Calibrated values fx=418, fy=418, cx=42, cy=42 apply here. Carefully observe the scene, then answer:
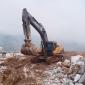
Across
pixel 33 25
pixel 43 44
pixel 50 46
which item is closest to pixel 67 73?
pixel 50 46

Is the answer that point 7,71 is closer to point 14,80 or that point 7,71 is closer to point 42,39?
point 14,80

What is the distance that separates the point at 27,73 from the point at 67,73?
3203mm

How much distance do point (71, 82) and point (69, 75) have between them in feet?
5.49

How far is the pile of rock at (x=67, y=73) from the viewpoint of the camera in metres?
31.2

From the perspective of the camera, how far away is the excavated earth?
31.8 m

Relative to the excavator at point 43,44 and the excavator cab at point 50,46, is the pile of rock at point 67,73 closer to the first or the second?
the excavator at point 43,44

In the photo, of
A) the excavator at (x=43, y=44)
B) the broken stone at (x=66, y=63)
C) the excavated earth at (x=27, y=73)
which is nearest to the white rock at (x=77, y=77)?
the excavated earth at (x=27, y=73)

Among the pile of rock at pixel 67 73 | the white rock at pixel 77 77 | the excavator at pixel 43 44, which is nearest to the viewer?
the white rock at pixel 77 77

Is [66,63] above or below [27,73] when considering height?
above

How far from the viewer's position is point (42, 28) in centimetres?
3900

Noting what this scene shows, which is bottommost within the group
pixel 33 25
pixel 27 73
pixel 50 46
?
pixel 27 73

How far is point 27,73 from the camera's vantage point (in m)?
33.5

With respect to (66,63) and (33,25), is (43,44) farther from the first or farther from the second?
(66,63)

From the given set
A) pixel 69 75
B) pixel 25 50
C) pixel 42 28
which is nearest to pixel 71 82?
pixel 69 75
